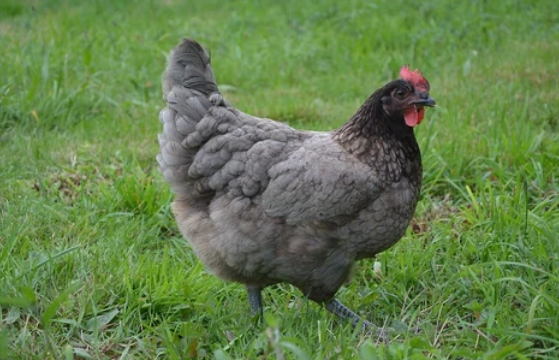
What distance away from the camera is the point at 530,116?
18.2 feet

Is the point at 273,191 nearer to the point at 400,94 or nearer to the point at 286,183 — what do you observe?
the point at 286,183

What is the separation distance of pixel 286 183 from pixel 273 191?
7 cm

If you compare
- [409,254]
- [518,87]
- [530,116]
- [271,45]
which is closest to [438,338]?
[409,254]

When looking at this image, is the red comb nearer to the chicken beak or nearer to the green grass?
the chicken beak

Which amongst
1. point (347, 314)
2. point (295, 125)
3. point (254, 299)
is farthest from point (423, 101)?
point (295, 125)

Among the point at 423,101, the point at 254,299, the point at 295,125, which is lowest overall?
the point at 295,125

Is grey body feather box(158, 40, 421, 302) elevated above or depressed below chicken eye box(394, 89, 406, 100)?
below

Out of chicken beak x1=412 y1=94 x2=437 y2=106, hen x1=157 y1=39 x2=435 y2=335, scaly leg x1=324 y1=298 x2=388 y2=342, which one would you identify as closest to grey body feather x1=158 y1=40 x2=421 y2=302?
hen x1=157 y1=39 x2=435 y2=335

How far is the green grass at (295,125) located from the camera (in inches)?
127

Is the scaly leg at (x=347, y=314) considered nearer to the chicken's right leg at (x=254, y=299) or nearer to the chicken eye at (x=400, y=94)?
the chicken's right leg at (x=254, y=299)

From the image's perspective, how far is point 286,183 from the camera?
336 centimetres

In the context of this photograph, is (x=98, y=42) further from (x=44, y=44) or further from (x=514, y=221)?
(x=514, y=221)

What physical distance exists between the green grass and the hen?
0.91 ft

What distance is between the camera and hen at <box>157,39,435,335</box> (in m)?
3.33
